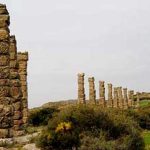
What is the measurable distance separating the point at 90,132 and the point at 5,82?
3791mm

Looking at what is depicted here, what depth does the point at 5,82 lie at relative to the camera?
20.7m

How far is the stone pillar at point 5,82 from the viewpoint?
1980cm

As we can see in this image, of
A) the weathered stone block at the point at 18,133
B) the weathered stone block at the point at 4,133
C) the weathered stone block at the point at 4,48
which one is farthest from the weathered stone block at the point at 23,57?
the weathered stone block at the point at 4,133

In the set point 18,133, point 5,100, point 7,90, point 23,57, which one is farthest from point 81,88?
point 5,100

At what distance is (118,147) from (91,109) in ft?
9.15

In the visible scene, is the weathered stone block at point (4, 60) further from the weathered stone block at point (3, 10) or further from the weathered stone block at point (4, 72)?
the weathered stone block at point (3, 10)

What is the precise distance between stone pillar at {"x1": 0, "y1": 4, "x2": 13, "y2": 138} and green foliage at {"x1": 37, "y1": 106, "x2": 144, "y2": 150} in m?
1.34

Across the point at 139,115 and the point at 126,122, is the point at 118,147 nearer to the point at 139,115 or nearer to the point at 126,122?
the point at 126,122

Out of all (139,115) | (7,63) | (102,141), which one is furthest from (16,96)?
(139,115)

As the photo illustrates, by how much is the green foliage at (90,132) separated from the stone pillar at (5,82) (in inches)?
52.9

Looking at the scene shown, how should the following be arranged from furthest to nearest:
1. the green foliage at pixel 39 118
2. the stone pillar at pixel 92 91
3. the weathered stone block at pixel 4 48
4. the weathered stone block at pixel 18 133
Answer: the stone pillar at pixel 92 91 < the green foliage at pixel 39 118 < the weathered stone block at pixel 18 133 < the weathered stone block at pixel 4 48

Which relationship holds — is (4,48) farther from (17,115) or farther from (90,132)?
(17,115)

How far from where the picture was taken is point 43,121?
36.8m

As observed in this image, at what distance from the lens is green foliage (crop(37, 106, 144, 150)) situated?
18891mm
